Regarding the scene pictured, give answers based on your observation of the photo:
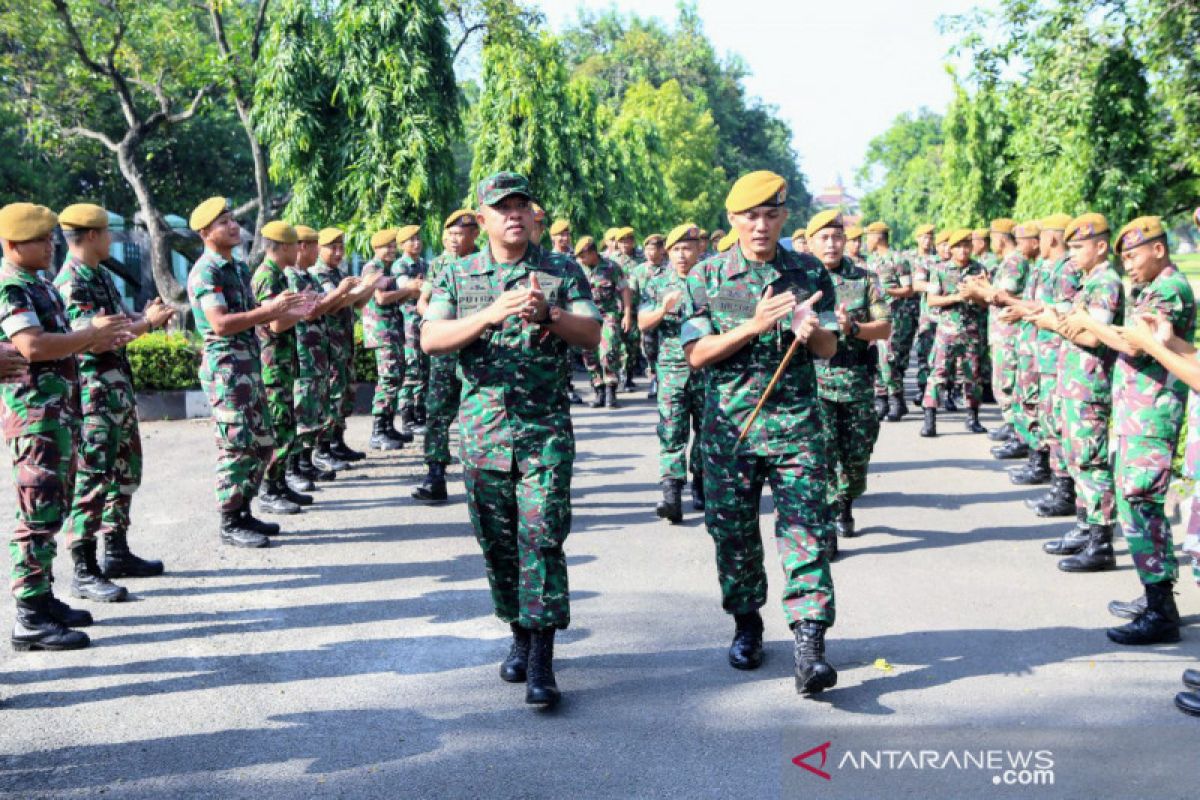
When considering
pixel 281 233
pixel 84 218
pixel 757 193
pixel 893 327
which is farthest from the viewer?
pixel 893 327

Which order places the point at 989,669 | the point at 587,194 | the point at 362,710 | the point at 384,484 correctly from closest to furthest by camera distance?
the point at 362,710 → the point at 989,669 → the point at 384,484 → the point at 587,194

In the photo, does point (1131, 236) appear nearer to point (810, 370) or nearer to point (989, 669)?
point (810, 370)

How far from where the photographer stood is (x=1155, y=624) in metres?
5.05

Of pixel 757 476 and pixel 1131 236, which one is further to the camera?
pixel 1131 236

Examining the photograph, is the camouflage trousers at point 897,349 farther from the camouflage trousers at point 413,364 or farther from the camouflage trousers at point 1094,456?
the camouflage trousers at point 1094,456

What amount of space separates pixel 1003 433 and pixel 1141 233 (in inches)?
238

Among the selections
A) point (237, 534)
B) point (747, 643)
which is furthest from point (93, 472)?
point (747, 643)

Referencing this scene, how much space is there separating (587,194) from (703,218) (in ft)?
86.7

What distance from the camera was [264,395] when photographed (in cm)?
692

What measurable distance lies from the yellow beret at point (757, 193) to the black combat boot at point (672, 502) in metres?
3.43

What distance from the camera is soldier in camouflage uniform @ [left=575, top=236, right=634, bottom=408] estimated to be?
529 inches

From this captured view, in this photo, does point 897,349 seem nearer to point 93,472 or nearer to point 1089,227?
point 1089,227

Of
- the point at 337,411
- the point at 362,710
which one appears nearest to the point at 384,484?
the point at 337,411

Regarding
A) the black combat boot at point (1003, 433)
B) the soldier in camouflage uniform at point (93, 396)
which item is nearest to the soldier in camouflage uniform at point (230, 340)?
the soldier in camouflage uniform at point (93, 396)
